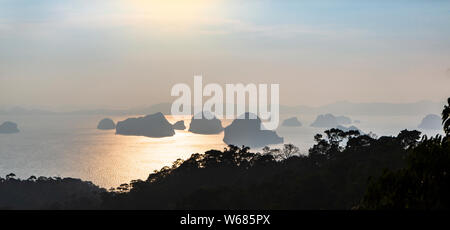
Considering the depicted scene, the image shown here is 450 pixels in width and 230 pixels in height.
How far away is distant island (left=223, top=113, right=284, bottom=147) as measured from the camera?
586 feet

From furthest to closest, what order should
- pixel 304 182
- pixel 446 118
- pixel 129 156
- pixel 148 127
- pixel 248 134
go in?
1. pixel 148 127
2. pixel 248 134
3. pixel 129 156
4. pixel 304 182
5. pixel 446 118

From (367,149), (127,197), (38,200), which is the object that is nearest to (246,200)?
(367,149)

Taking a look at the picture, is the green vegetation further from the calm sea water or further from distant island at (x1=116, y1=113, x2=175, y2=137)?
distant island at (x1=116, y1=113, x2=175, y2=137)

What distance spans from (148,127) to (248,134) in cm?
4380

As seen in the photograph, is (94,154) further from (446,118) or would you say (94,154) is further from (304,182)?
(446,118)

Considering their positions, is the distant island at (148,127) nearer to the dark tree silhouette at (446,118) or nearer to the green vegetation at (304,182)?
the green vegetation at (304,182)

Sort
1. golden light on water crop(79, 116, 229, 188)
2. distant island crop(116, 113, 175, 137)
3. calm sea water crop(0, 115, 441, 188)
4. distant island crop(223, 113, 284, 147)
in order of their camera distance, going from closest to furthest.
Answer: golden light on water crop(79, 116, 229, 188), calm sea water crop(0, 115, 441, 188), distant island crop(223, 113, 284, 147), distant island crop(116, 113, 175, 137)

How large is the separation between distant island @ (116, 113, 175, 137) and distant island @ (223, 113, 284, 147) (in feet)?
91.8

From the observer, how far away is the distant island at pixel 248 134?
178 metres

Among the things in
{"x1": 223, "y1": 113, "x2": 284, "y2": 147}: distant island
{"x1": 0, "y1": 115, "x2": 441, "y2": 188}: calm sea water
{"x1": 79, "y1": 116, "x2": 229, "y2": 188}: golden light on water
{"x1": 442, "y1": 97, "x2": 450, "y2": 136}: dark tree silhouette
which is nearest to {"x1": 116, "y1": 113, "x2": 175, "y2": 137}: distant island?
{"x1": 0, "y1": 115, "x2": 441, "y2": 188}: calm sea water

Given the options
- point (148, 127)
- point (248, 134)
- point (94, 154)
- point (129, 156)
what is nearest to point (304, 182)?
point (129, 156)

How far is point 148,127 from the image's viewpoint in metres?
193

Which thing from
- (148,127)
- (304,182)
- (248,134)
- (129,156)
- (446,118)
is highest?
(148,127)

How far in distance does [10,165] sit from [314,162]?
107 metres
